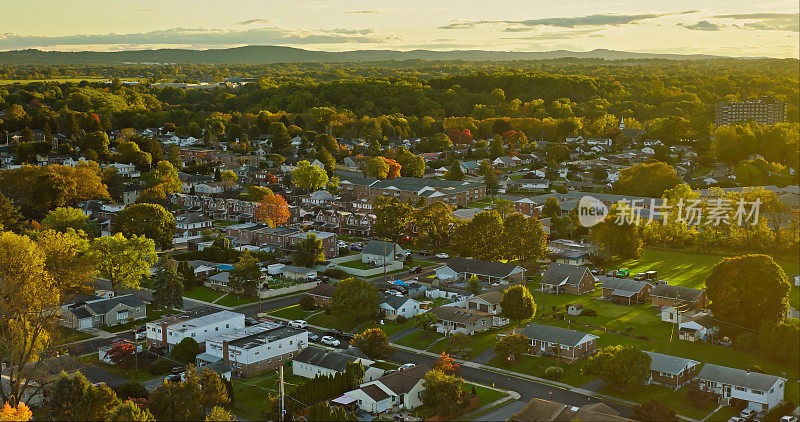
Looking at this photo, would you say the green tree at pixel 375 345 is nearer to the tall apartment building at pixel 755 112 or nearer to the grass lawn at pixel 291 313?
the grass lawn at pixel 291 313

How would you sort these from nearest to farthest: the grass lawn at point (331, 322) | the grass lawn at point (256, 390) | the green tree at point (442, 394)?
the green tree at point (442, 394) → the grass lawn at point (256, 390) → the grass lawn at point (331, 322)

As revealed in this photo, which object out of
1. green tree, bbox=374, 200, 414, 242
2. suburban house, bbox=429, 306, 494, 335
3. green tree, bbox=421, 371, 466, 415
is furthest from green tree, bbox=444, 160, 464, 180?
green tree, bbox=421, 371, 466, 415

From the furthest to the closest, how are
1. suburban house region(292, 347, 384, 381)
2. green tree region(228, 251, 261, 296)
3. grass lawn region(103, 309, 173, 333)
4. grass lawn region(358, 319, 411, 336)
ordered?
green tree region(228, 251, 261, 296) < grass lawn region(103, 309, 173, 333) < grass lawn region(358, 319, 411, 336) < suburban house region(292, 347, 384, 381)

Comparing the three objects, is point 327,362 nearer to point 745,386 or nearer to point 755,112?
point 745,386

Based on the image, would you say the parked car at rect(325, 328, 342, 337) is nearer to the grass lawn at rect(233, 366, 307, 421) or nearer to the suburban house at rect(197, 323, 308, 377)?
the suburban house at rect(197, 323, 308, 377)

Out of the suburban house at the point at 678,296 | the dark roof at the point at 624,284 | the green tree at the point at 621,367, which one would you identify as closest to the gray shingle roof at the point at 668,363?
the green tree at the point at 621,367

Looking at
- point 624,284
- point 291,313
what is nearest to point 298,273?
point 291,313
